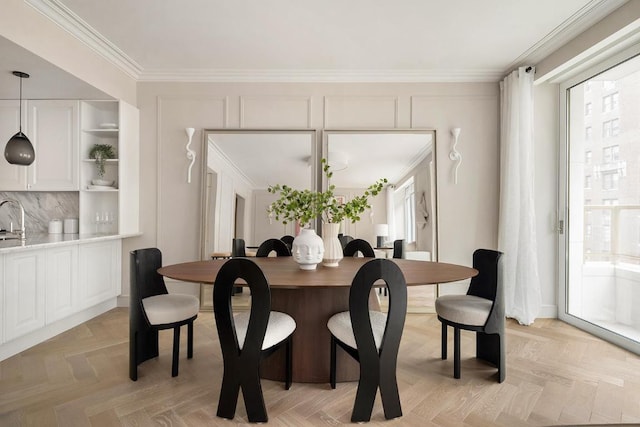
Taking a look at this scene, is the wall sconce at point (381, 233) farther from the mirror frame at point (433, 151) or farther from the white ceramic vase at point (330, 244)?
the white ceramic vase at point (330, 244)

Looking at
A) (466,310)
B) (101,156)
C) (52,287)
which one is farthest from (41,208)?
(466,310)

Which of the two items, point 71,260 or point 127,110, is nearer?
point 71,260

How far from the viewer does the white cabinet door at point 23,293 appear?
97.3 inches

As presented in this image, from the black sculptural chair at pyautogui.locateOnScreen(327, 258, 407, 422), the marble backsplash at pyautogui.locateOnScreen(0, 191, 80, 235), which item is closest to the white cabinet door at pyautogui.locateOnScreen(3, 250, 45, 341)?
the marble backsplash at pyautogui.locateOnScreen(0, 191, 80, 235)

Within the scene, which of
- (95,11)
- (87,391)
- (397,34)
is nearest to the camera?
(87,391)

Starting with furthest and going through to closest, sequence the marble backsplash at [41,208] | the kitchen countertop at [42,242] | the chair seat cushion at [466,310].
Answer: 1. the marble backsplash at [41,208]
2. the kitchen countertop at [42,242]
3. the chair seat cushion at [466,310]

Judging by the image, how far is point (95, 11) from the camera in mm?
2689

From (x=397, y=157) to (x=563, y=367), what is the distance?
7.82ft

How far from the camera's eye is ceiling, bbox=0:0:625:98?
8.58 ft

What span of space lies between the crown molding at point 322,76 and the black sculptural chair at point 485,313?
7.28 ft

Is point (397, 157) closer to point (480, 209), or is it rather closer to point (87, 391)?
point (480, 209)

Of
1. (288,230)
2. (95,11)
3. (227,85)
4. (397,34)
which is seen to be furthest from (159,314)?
(397,34)

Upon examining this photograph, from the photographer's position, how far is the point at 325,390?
82.6 inches

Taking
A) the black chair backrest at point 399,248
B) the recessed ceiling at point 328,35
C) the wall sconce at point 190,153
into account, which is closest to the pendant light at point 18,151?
the recessed ceiling at point 328,35
